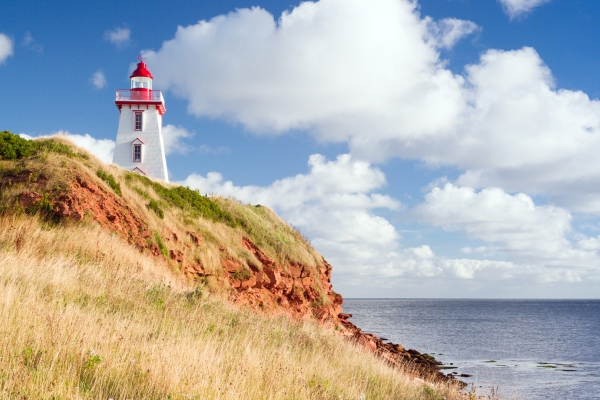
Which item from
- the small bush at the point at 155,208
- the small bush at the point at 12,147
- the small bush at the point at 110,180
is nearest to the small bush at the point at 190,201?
the small bush at the point at 155,208

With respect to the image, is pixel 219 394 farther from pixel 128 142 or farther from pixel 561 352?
pixel 561 352

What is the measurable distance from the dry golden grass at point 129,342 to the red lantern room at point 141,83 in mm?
26999

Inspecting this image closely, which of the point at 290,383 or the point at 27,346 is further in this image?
the point at 290,383

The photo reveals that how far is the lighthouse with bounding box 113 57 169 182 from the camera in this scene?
1500 inches

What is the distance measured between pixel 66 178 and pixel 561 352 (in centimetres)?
3724

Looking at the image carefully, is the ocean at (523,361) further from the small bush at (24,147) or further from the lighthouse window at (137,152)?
the lighthouse window at (137,152)

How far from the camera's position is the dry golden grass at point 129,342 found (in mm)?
5613

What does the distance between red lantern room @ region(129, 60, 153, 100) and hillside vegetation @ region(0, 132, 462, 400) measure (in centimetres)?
1725

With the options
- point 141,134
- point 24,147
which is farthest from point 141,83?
point 24,147

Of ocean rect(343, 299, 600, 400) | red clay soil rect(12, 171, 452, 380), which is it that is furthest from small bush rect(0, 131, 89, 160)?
ocean rect(343, 299, 600, 400)

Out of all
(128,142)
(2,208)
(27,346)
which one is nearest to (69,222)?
(2,208)

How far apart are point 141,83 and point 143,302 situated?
111 ft

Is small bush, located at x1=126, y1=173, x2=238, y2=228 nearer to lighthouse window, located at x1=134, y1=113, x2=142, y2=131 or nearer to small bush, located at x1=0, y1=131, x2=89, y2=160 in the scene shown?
small bush, located at x1=0, y1=131, x2=89, y2=160

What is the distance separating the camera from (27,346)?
585 centimetres
